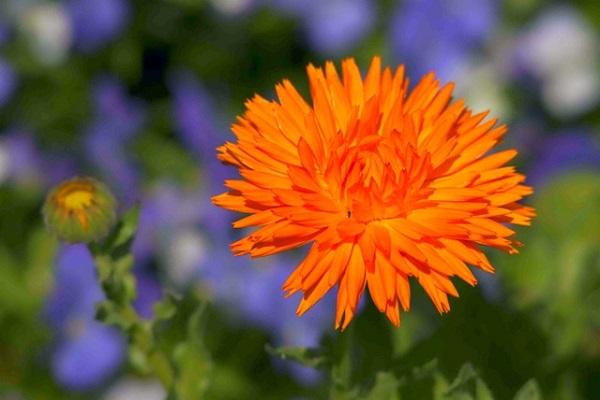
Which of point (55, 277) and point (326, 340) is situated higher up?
point (55, 277)

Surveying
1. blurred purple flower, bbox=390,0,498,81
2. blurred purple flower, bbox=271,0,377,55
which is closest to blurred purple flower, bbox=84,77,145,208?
blurred purple flower, bbox=271,0,377,55

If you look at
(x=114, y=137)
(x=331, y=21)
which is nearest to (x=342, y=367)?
(x=114, y=137)

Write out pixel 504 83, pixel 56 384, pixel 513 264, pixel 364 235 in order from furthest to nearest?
pixel 504 83
pixel 56 384
pixel 513 264
pixel 364 235

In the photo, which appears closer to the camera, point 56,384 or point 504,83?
point 56,384

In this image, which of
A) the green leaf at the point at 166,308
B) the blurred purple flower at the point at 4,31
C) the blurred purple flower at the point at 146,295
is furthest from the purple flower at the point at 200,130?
the green leaf at the point at 166,308

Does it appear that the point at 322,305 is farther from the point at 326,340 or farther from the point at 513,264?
the point at 326,340

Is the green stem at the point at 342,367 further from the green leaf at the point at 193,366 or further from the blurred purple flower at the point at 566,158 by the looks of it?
the blurred purple flower at the point at 566,158

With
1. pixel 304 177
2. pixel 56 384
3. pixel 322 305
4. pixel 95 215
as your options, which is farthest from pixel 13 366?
pixel 304 177
